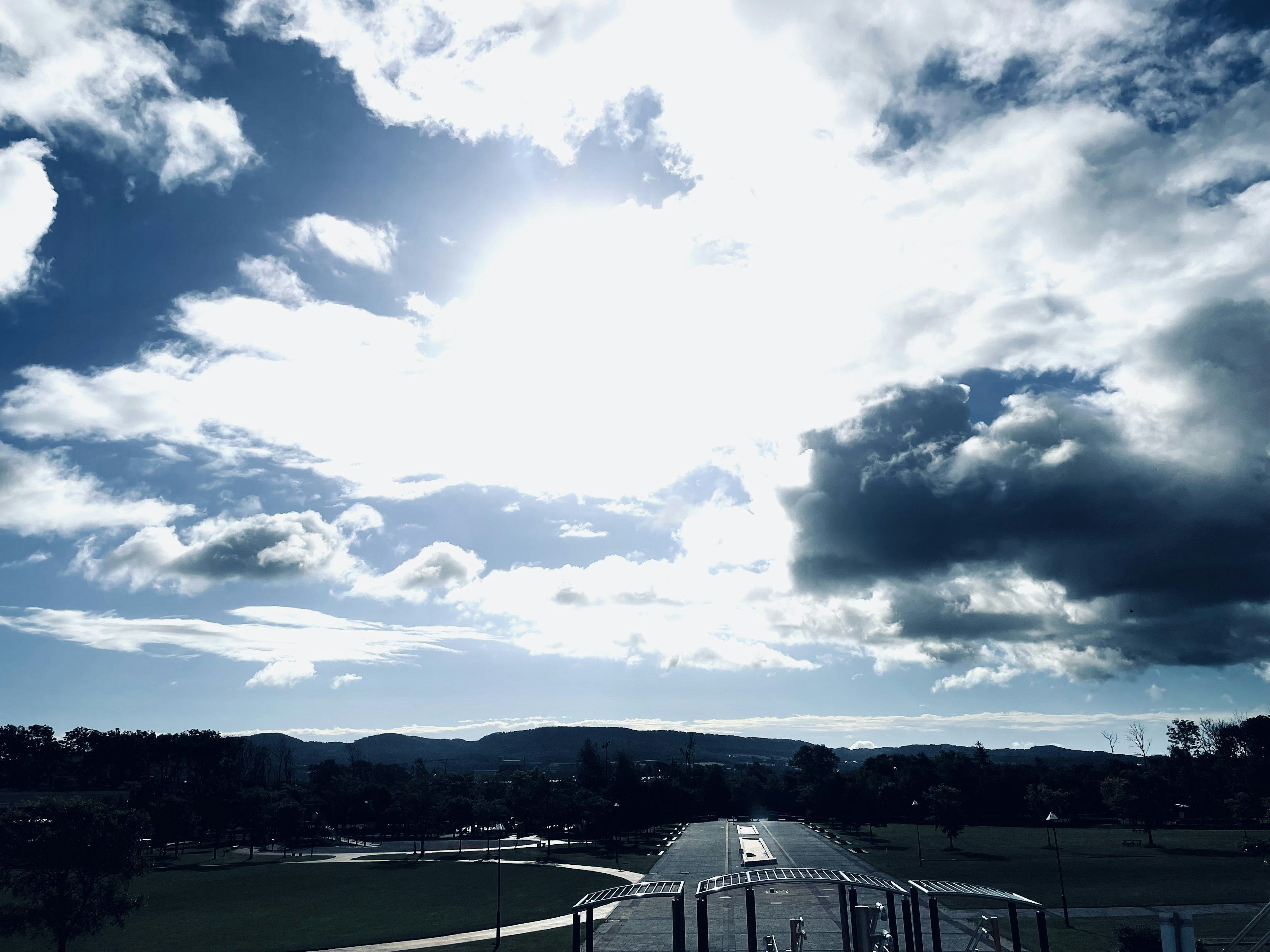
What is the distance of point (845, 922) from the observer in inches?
1558

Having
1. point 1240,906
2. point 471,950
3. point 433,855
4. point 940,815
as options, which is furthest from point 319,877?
point 1240,906

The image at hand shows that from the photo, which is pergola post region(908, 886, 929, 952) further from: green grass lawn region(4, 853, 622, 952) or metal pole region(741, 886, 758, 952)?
green grass lawn region(4, 853, 622, 952)

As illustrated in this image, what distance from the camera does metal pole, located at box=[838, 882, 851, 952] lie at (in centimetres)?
3822

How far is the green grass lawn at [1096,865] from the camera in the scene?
60.8m

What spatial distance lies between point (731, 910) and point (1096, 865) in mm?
46797

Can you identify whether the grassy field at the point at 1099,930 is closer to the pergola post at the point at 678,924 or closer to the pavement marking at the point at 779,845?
the pergola post at the point at 678,924

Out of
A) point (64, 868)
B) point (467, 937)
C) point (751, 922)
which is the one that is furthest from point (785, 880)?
point (64, 868)

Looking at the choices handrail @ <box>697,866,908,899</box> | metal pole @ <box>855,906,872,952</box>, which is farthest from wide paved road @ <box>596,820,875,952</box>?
handrail @ <box>697,866,908,899</box>

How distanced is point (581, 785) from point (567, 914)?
296ft

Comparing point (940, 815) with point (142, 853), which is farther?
point (940, 815)

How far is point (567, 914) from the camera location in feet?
195

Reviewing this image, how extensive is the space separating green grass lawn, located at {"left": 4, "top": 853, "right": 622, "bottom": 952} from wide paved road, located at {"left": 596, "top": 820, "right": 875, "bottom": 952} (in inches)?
294

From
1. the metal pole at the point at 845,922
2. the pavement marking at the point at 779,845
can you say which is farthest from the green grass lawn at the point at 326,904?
the metal pole at the point at 845,922

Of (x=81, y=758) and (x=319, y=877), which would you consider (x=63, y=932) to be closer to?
(x=319, y=877)
